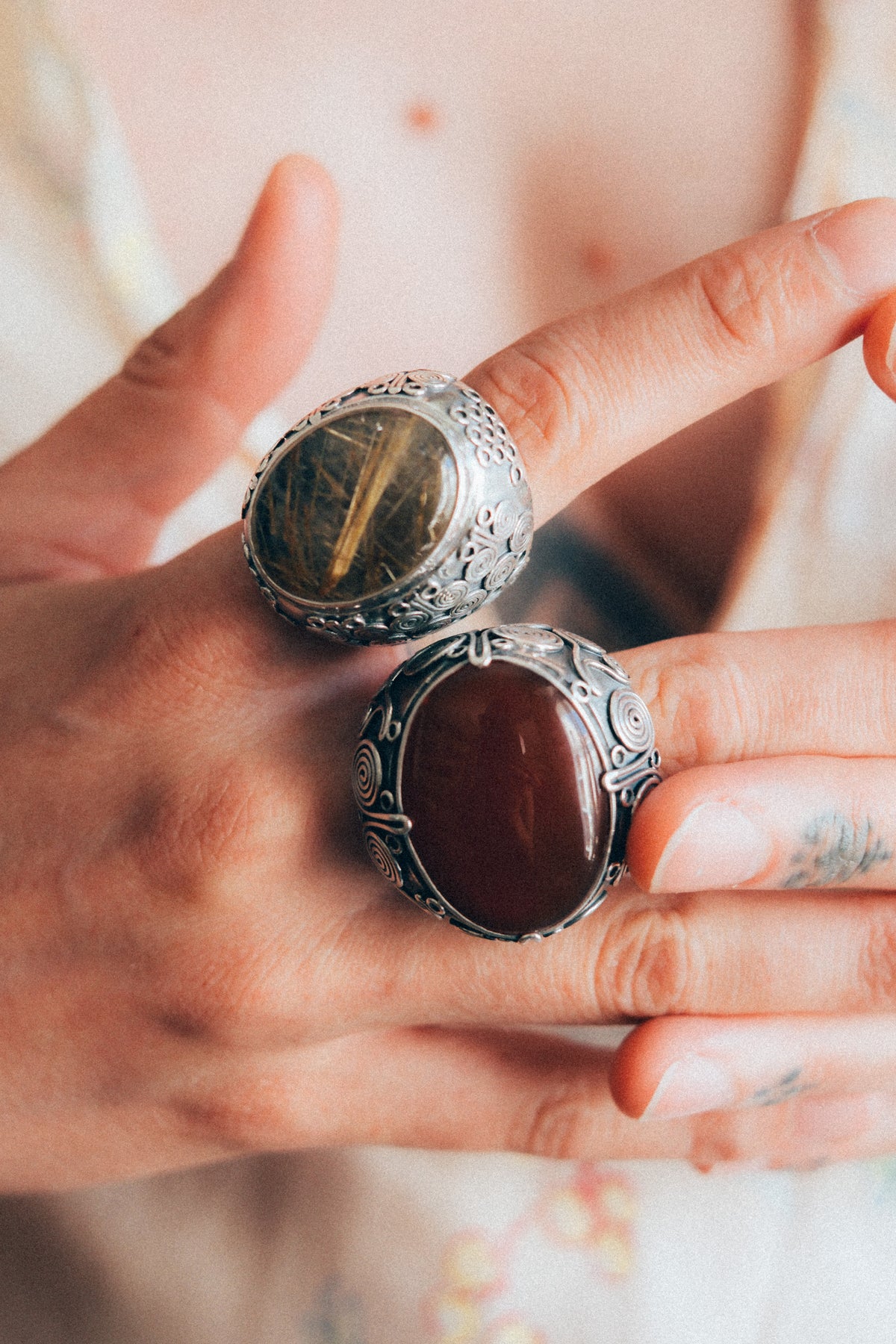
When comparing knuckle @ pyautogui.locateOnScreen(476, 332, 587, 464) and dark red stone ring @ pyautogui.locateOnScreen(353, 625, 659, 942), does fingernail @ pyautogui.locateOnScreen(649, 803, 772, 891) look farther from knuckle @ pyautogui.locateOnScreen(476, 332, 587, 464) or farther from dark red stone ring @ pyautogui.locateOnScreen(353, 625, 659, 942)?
knuckle @ pyautogui.locateOnScreen(476, 332, 587, 464)

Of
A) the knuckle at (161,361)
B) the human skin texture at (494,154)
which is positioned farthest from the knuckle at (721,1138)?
the knuckle at (161,361)

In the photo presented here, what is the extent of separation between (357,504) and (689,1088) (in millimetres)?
656

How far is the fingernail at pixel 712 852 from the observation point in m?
0.91

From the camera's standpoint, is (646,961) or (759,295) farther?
(646,961)

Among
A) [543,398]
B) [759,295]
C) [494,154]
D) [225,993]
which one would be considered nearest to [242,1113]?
[225,993]

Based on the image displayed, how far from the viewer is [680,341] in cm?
97

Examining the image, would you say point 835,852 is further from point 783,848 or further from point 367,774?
point 367,774

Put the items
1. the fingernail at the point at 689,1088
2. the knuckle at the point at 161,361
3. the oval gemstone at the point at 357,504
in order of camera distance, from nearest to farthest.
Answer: the oval gemstone at the point at 357,504 → the fingernail at the point at 689,1088 → the knuckle at the point at 161,361

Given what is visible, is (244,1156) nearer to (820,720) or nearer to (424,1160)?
(424,1160)

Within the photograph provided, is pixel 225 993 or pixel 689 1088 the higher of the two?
pixel 225 993

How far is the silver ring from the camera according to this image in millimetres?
854

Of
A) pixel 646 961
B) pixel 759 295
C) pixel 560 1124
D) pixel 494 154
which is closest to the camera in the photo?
pixel 759 295

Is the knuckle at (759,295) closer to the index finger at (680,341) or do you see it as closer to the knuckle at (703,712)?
the index finger at (680,341)

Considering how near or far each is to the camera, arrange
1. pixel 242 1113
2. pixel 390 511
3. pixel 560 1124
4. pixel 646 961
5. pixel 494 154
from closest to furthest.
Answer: pixel 390 511, pixel 646 961, pixel 242 1113, pixel 560 1124, pixel 494 154
